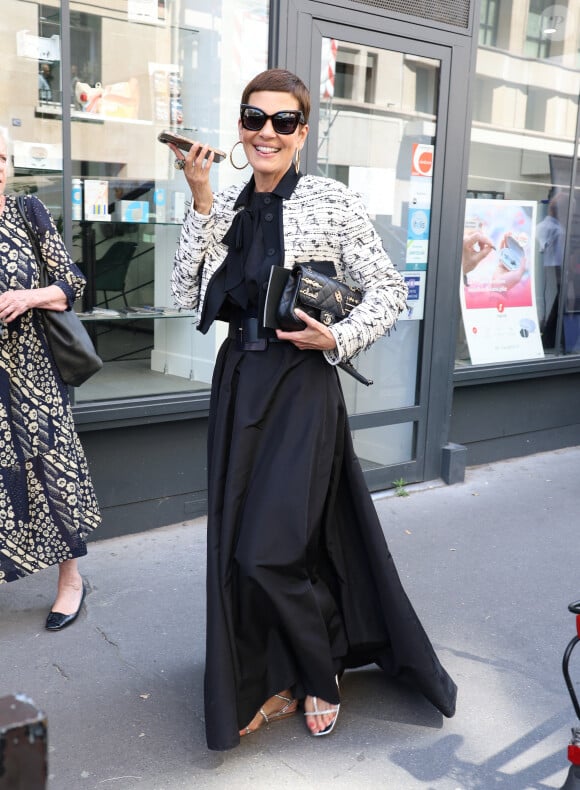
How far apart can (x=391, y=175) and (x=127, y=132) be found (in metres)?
1.75

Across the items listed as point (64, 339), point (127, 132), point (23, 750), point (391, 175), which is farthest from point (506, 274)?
point (23, 750)

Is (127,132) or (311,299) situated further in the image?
(127,132)

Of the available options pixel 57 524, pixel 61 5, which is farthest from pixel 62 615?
pixel 61 5

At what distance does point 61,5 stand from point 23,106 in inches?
20.2

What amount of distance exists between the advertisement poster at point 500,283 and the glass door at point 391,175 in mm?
675

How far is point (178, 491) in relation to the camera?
4945 mm

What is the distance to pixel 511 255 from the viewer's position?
6.64 meters

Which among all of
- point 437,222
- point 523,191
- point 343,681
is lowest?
point 343,681

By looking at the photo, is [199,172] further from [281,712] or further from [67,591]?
[67,591]

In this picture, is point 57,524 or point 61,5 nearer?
point 57,524

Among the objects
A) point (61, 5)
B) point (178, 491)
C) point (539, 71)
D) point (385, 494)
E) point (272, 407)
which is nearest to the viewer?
point (272, 407)

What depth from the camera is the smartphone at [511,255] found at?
6.59m

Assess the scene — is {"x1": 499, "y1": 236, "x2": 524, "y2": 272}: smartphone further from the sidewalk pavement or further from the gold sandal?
the gold sandal

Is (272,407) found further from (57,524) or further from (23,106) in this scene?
(23,106)
